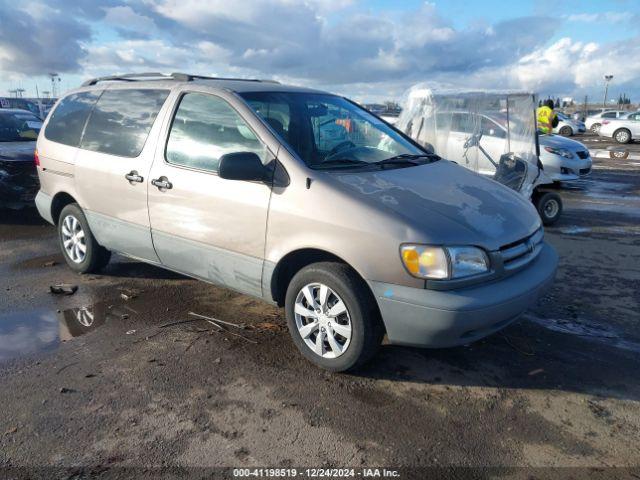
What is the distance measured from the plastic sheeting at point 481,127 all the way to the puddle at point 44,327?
17.5 feet

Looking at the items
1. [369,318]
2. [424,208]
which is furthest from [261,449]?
[424,208]

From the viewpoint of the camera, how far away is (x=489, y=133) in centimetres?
866

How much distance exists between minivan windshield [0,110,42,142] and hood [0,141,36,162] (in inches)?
16.2

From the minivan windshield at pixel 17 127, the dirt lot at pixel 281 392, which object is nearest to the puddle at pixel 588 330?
the dirt lot at pixel 281 392

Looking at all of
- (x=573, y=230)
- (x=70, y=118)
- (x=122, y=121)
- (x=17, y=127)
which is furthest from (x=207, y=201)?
(x=17, y=127)

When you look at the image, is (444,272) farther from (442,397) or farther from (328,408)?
(328,408)

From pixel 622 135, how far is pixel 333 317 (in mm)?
27491

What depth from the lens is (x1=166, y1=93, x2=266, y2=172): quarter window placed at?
3717 millimetres

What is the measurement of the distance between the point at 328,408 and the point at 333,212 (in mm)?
1159

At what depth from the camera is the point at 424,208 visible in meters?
3.19

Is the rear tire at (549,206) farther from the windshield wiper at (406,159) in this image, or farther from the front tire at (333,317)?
the front tire at (333,317)

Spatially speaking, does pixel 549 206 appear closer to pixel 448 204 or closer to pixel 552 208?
pixel 552 208

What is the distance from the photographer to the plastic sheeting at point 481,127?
8.07 m

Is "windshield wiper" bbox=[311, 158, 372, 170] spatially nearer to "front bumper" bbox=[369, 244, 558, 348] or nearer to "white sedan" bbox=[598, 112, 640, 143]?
"front bumper" bbox=[369, 244, 558, 348]
